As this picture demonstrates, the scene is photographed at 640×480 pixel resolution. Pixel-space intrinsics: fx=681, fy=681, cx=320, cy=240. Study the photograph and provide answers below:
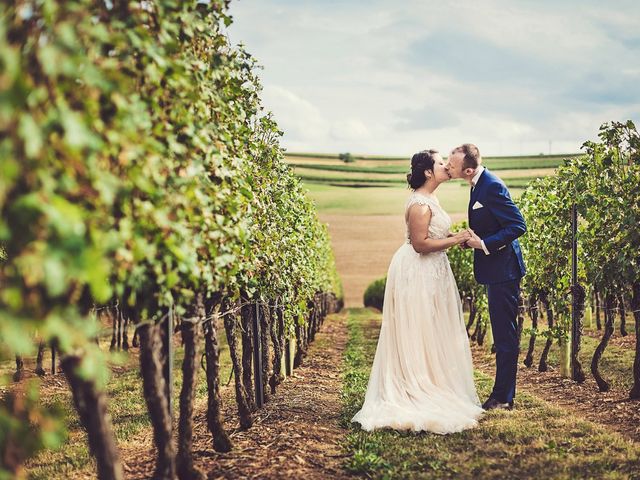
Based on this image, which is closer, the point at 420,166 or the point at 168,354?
the point at 168,354

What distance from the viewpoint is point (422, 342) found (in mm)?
6812

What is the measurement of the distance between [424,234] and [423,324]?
90cm

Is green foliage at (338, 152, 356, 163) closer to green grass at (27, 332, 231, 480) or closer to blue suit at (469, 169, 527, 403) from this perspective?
green grass at (27, 332, 231, 480)

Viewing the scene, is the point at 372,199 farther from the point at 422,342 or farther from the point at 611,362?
the point at 422,342

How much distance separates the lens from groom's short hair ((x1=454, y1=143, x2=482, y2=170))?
273 inches

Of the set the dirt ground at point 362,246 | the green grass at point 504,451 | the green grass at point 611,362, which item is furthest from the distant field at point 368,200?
the green grass at point 504,451

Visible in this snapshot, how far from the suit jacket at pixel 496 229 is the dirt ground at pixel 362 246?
4059 centimetres

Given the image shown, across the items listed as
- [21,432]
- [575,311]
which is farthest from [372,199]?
[21,432]

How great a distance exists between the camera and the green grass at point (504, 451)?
4.77 m

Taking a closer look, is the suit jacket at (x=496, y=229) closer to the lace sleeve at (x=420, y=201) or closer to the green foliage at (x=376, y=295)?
the lace sleeve at (x=420, y=201)

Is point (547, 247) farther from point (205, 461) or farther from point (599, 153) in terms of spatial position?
point (205, 461)

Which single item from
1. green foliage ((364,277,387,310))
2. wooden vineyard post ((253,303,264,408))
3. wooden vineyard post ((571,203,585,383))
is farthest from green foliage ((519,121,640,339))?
green foliage ((364,277,387,310))

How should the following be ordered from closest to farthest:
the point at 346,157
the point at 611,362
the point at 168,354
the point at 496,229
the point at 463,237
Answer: the point at 168,354 → the point at 463,237 → the point at 496,229 → the point at 611,362 → the point at 346,157

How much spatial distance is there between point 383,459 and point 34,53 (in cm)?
393
